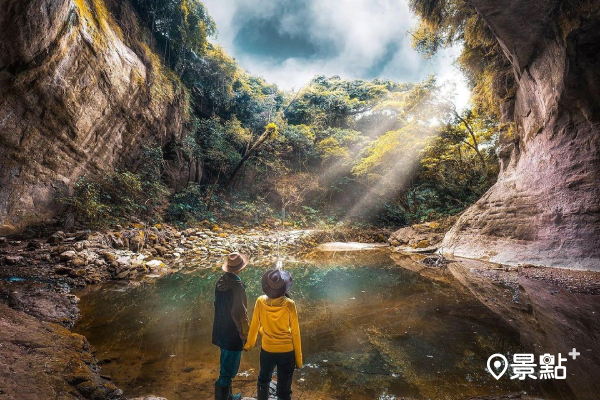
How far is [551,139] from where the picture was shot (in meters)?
7.96

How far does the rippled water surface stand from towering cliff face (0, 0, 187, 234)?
4.51 m

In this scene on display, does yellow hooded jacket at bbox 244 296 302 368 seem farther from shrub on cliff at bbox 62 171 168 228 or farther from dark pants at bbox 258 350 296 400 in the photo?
shrub on cliff at bbox 62 171 168 228

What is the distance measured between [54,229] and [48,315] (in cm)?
558

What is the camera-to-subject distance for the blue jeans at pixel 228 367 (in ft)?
7.84

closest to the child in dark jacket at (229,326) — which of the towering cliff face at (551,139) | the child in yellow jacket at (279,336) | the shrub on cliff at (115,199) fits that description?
the child in yellow jacket at (279,336)

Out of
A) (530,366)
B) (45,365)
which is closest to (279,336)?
(45,365)

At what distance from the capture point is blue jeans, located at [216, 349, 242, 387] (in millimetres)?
2391

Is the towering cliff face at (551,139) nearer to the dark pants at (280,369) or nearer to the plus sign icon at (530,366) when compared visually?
the plus sign icon at (530,366)

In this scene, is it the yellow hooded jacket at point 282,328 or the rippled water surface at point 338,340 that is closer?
the yellow hooded jacket at point 282,328

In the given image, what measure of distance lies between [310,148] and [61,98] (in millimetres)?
16465

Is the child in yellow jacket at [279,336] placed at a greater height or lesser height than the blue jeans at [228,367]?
greater

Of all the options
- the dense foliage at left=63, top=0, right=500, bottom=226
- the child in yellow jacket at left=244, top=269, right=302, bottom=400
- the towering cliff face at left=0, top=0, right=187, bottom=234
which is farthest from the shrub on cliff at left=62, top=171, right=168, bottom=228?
the child in yellow jacket at left=244, top=269, right=302, bottom=400

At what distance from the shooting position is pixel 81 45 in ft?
27.9

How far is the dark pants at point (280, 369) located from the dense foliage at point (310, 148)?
30.6 ft
